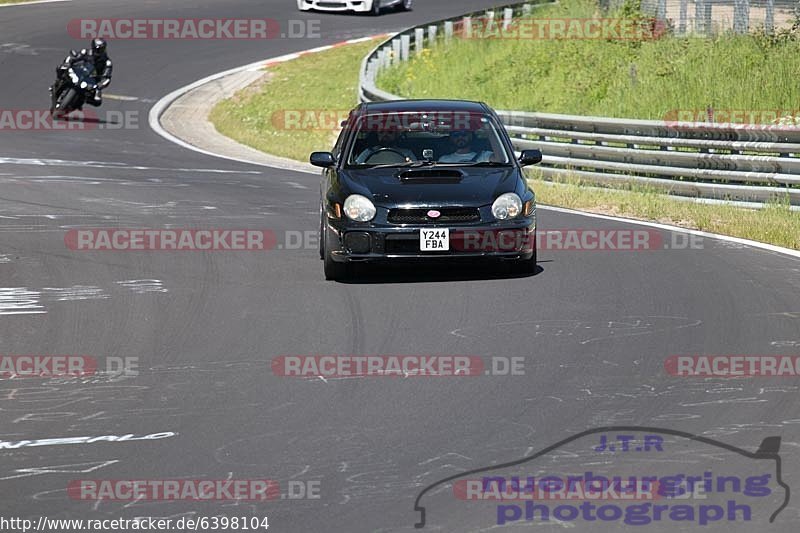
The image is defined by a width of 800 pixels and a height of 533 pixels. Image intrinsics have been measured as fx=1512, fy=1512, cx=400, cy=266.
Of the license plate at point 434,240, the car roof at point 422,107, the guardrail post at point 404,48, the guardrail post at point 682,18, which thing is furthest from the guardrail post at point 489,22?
the license plate at point 434,240

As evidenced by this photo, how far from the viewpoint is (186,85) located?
36.9 meters

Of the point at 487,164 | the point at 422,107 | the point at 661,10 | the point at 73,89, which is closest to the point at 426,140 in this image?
the point at 422,107

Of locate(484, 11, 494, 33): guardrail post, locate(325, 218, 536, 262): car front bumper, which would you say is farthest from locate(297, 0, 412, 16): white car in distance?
locate(325, 218, 536, 262): car front bumper

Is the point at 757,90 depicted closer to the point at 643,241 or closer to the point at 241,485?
the point at 643,241

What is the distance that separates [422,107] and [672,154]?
19.4 ft

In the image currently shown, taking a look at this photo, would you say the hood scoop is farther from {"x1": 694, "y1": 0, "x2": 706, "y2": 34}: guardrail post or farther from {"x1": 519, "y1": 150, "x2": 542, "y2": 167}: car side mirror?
{"x1": 694, "y1": 0, "x2": 706, "y2": 34}: guardrail post

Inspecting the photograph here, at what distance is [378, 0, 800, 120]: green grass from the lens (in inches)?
969

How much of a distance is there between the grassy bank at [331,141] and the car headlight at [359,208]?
14.9 feet

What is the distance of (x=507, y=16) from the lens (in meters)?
37.5

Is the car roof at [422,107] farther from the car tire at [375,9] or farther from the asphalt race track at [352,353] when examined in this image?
the car tire at [375,9]

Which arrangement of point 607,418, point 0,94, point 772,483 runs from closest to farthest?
point 772,483 < point 607,418 < point 0,94

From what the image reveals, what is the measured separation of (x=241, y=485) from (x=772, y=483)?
7.63 ft

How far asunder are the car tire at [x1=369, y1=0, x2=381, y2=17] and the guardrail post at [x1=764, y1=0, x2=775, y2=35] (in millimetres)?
A: 19178

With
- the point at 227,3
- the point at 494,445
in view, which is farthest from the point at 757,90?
the point at 227,3
